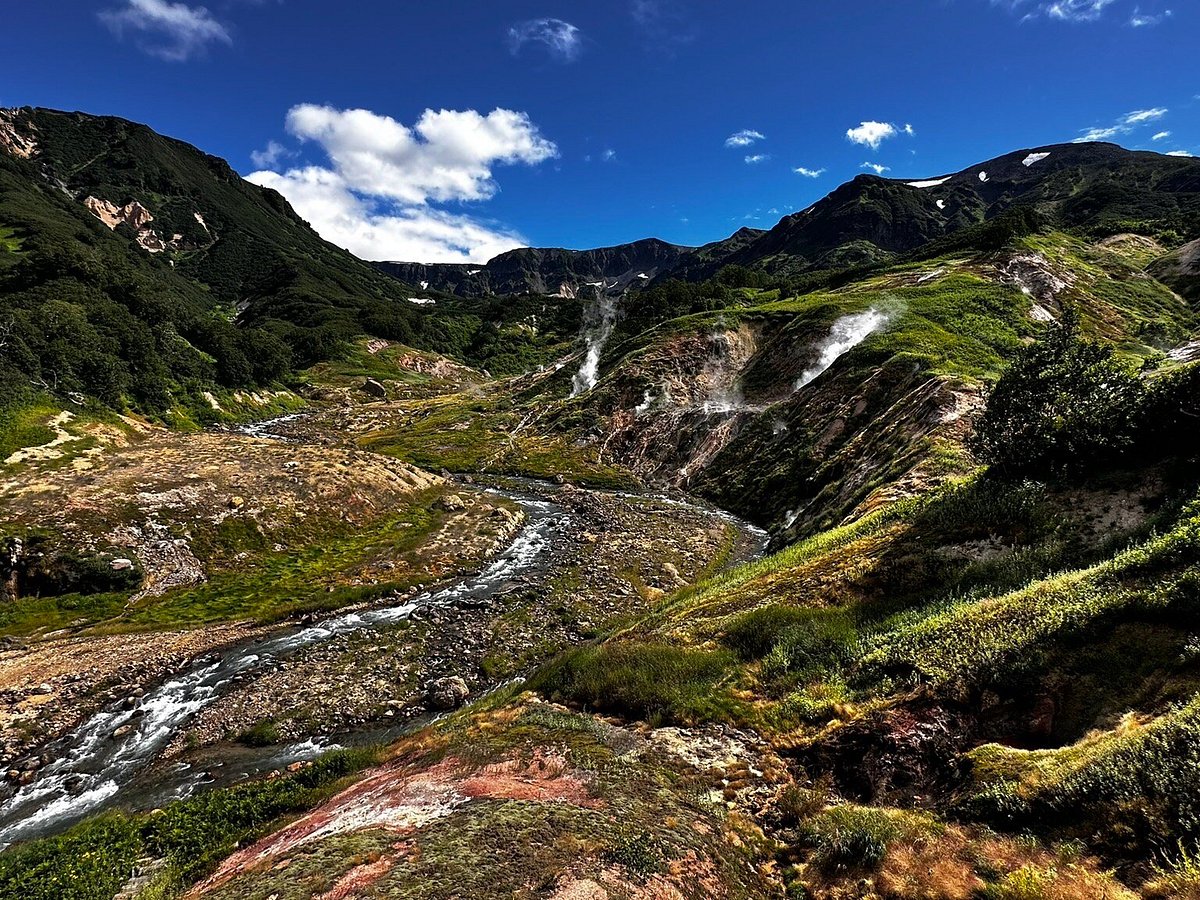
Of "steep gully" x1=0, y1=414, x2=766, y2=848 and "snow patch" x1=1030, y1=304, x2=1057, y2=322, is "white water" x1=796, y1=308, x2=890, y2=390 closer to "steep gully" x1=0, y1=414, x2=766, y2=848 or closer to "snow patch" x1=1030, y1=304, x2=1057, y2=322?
"snow patch" x1=1030, y1=304, x2=1057, y2=322

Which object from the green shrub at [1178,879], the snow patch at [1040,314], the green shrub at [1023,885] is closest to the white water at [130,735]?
the green shrub at [1023,885]

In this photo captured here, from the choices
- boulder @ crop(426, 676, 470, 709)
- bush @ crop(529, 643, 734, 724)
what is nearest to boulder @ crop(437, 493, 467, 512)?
boulder @ crop(426, 676, 470, 709)

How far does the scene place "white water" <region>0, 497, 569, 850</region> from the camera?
64.7ft

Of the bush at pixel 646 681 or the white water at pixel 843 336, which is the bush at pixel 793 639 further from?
the white water at pixel 843 336

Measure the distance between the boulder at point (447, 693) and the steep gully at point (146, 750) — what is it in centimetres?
360

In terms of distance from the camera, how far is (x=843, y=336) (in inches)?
3091

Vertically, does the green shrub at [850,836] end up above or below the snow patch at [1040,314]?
below

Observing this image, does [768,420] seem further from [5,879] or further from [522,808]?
[5,879]

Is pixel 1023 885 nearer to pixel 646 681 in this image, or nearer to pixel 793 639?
pixel 793 639

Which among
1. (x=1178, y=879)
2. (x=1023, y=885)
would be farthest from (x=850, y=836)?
(x=1178, y=879)

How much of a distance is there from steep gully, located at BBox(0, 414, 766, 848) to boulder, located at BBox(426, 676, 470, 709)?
3601mm

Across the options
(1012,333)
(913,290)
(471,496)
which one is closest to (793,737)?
(471,496)

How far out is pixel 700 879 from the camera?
9.71 meters

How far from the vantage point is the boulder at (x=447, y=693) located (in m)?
25.9
